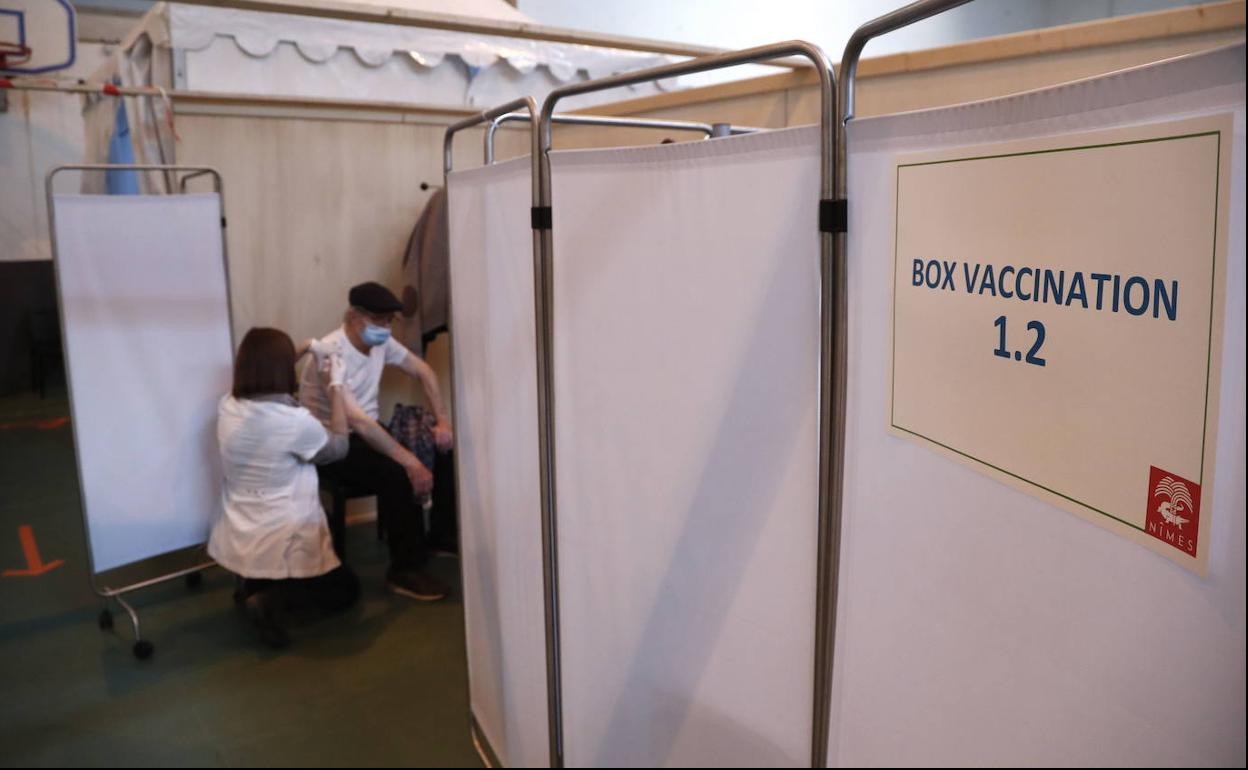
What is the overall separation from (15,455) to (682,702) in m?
0.92

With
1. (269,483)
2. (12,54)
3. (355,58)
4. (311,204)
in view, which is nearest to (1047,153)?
(12,54)

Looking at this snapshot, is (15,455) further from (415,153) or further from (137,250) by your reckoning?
(415,153)

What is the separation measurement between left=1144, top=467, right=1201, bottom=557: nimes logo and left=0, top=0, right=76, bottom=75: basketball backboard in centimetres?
101

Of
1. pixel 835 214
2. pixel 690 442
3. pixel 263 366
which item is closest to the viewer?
pixel 835 214

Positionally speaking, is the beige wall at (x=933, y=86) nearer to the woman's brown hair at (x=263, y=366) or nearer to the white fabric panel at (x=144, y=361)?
the woman's brown hair at (x=263, y=366)

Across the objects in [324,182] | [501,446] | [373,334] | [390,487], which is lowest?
[390,487]

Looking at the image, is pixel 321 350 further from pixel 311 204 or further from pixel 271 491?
pixel 311 204

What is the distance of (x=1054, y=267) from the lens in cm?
63

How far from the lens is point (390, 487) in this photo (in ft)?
9.65

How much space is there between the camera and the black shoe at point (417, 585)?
9.36 ft

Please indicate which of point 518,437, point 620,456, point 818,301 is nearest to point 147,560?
point 518,437

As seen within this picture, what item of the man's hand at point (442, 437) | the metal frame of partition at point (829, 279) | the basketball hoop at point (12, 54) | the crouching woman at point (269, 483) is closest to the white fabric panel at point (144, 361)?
the crouching woman at point (269, 483)

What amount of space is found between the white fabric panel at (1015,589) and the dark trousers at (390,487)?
7.14 ft

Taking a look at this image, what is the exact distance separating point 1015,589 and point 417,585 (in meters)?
2.42
